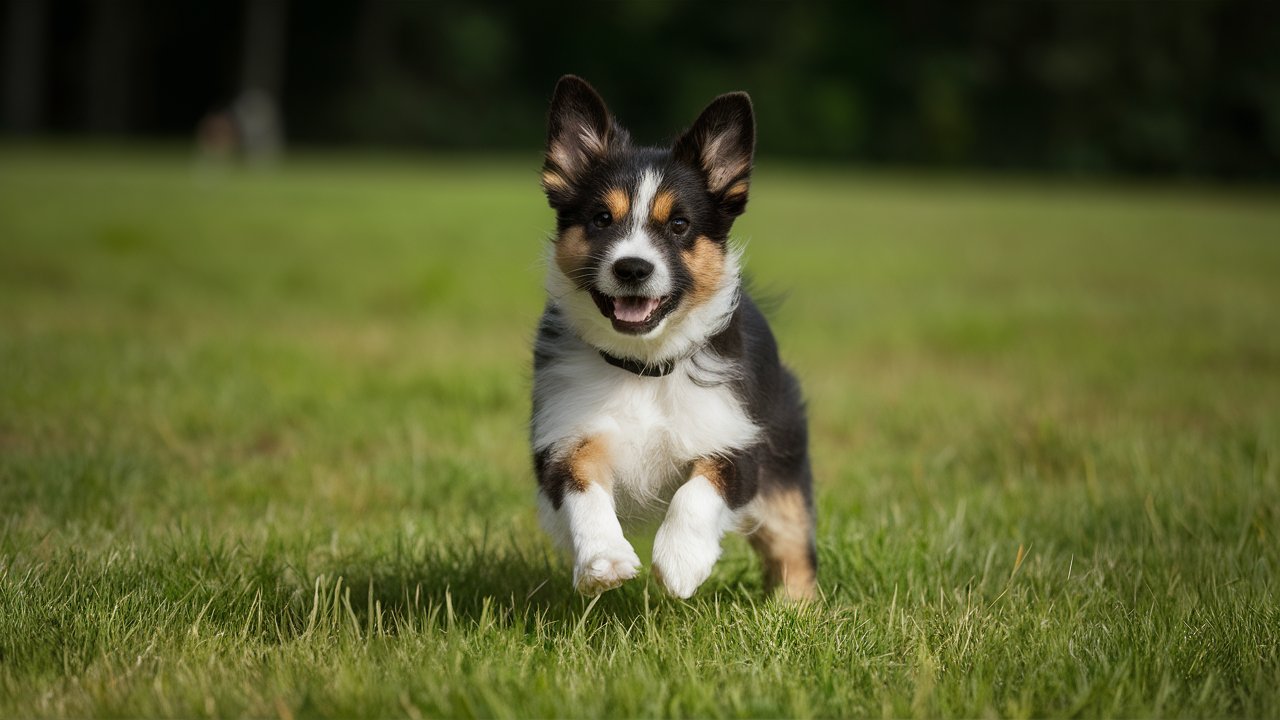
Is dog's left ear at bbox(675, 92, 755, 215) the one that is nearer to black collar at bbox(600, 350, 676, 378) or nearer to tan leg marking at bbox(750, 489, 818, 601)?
black collar at bbox(600, 350, 676, 378)

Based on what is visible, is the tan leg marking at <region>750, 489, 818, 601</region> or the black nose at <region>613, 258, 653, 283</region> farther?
the tan leg marking at <region>750, 489, 818, 601</region>

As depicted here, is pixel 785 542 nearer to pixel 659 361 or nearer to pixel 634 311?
pixel 659 361

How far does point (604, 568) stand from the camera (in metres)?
2.96

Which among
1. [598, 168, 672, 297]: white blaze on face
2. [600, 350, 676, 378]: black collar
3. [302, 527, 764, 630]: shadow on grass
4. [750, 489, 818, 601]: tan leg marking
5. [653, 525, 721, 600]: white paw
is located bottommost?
[302, 527, 764, 630]: shadow on grass

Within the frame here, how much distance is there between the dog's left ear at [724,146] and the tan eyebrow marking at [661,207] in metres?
0.18

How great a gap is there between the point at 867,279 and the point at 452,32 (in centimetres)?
4010

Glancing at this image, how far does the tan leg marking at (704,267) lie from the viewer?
11.6 ft

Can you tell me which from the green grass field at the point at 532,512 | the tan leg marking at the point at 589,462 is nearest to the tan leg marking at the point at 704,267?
the tan leg marking at the point at 589,462

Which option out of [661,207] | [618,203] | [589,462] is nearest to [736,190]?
[661,207]

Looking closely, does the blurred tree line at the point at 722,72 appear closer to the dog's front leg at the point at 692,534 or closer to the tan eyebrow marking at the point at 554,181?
the tan eyebrow marking at the point at 554,181

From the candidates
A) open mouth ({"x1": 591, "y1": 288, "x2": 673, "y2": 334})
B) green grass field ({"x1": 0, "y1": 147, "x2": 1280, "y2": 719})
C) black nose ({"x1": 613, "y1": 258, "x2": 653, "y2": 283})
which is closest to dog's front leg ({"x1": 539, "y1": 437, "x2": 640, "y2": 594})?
green grass field ({"x1": 0, "y1": 147, "x2": 1280, "y2": 719})

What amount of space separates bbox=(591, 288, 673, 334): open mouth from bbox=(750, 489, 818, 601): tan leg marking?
29.4 inches

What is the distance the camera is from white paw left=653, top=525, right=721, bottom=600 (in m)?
3.13

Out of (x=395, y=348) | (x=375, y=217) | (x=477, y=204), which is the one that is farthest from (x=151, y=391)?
(x=477, y=204)
